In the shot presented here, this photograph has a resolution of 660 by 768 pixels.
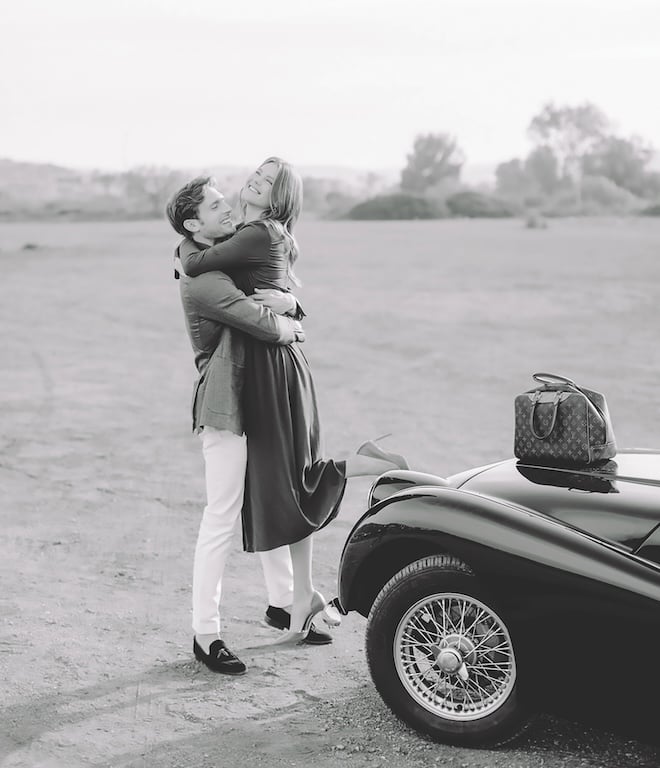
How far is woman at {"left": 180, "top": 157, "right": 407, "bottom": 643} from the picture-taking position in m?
4.77

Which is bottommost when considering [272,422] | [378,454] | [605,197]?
[378,454]

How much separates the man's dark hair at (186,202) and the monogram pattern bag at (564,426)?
65.1 inches

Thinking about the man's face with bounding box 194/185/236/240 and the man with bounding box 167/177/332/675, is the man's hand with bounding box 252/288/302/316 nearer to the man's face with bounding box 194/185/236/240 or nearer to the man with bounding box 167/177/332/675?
the man with bounding box 167/177/332/675

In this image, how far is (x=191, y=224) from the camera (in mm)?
4785

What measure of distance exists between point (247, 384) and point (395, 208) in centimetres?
4663

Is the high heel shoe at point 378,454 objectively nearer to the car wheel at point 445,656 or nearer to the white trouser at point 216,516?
the white trouser at point 216,516

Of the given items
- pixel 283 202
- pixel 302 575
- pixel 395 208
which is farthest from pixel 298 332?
pixel 395 208

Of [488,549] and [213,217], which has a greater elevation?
[213,217]

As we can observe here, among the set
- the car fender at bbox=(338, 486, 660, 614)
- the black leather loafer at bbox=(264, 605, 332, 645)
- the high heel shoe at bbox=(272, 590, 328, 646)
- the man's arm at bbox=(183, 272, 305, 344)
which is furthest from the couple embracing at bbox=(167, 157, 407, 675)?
the car fender at bbox=(338, 486, 660, 614)

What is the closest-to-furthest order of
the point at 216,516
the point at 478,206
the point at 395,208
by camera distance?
1. the point at 216,516
2. the point at 478,206
3. the point at 395,208

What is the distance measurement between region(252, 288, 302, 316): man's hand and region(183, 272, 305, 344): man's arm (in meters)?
0.06

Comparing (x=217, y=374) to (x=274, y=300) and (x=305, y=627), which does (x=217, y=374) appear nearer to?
(x=274, y=300)

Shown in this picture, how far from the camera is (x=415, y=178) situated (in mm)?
59000

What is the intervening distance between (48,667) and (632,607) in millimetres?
2611
